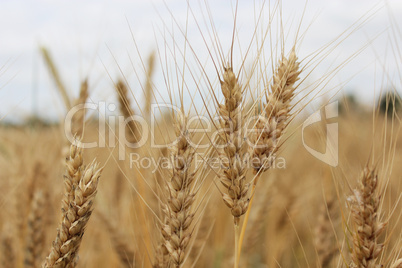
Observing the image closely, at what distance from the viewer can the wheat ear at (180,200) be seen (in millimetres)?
1329

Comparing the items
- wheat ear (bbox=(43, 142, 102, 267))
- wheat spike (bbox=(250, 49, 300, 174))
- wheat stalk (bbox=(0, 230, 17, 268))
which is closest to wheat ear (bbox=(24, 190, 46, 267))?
wheat stalk (bbox=(0, 230, 17, 268))

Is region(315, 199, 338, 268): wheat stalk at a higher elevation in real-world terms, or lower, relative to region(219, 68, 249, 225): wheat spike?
lower

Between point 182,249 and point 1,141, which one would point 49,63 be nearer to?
point 1,141

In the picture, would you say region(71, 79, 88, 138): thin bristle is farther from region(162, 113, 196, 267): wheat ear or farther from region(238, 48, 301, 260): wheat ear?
region(238, 48, 301, 260): wheat ear

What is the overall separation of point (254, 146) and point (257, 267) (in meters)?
2.45

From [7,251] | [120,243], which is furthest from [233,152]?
[7,251]

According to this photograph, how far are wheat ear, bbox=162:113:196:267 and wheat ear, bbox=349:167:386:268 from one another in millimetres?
609

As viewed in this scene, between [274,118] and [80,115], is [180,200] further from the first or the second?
[80,115]

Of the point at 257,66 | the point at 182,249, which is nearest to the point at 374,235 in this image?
the point at 182,249

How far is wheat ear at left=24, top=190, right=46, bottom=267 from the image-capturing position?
187cm

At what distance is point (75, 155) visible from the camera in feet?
4.41

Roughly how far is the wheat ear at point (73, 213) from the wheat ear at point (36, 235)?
0.66 meters

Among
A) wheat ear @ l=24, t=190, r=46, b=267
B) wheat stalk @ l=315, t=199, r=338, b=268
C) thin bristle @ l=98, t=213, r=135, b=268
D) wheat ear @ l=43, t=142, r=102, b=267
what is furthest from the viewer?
wheat stalk @ l=315, t=199, r=338, b=268

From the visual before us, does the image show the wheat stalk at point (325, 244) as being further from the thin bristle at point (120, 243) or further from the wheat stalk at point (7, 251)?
the wheat stalk at point (7, 251)
